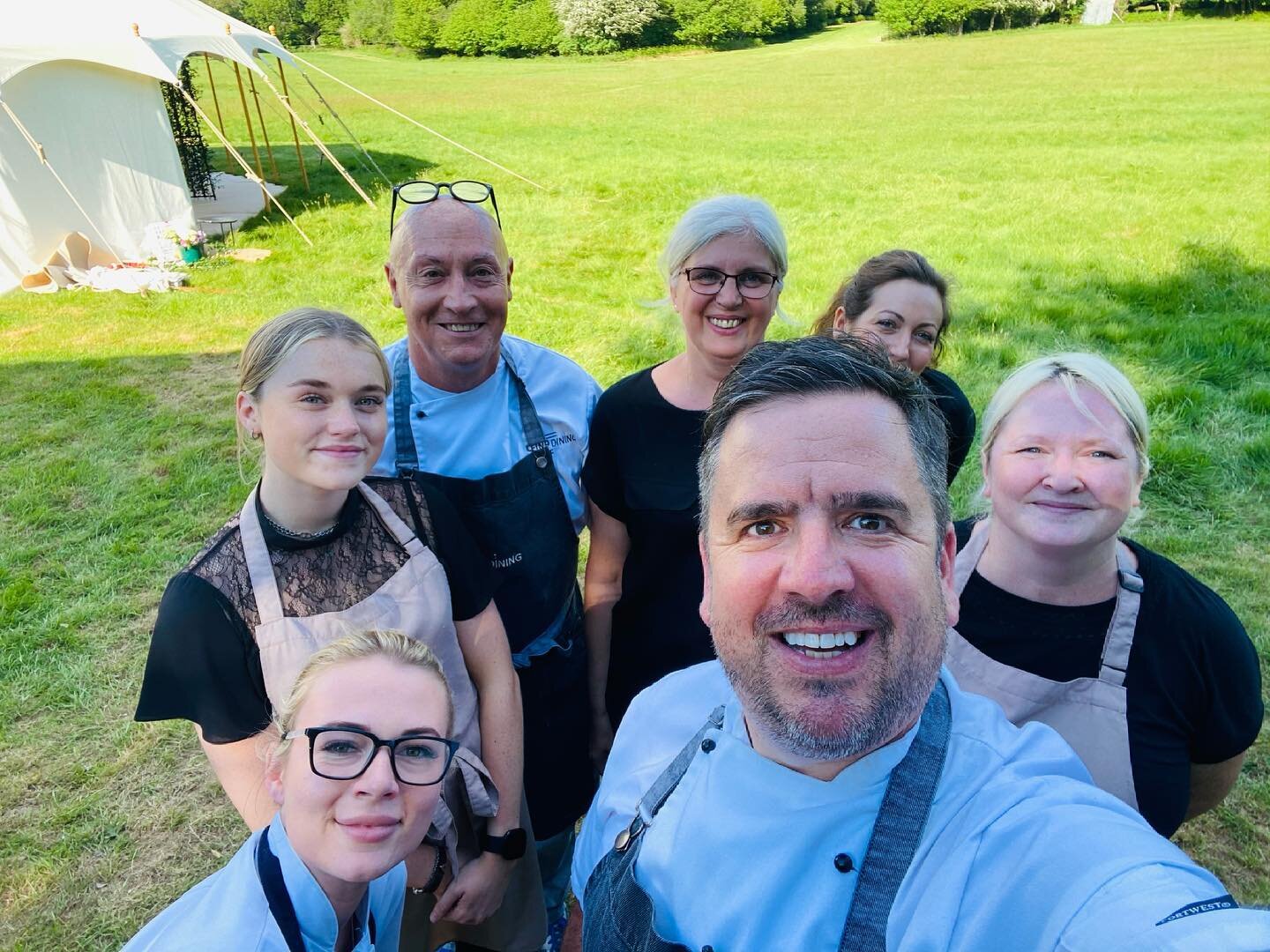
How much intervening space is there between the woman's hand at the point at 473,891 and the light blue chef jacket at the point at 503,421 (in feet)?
3.30

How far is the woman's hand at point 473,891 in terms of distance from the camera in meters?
2.23

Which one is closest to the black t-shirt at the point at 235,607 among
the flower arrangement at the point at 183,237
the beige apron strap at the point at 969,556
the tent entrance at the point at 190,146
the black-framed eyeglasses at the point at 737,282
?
the black-framed eyeglasses at the point at 737,282

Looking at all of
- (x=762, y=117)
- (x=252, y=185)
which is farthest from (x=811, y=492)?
(x=762, y=117)

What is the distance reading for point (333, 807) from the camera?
162cm

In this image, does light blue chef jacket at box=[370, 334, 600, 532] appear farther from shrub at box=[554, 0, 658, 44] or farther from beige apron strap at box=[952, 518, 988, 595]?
shrub at box=[554, 0, 658, 44]

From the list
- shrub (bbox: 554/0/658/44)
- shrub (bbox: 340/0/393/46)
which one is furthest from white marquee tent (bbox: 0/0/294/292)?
shrub (bbox: 340/0/393/46)

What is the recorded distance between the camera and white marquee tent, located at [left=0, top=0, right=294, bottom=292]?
9.99 metres

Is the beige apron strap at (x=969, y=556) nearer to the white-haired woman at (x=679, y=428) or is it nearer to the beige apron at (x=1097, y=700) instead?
the beige apron at (x=1097, y=700)

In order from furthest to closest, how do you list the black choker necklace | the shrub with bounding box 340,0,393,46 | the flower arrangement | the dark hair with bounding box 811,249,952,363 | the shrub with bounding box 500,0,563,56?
the shrub with bounding box 340,0,393,46, the shrub with bounding box 500,0,563,56, the flower arrangement, the dark hair with bounding box 811,249,952,363, the black choker necklace

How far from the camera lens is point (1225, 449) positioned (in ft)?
18.4

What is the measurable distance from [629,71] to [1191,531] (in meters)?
40.2

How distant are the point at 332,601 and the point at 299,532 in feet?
0.60

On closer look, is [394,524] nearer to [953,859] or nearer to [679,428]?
[679,428]

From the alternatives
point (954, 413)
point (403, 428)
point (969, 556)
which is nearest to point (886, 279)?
point (954, 413)
